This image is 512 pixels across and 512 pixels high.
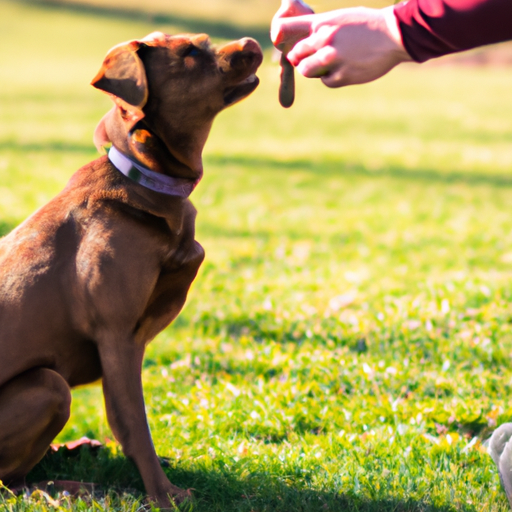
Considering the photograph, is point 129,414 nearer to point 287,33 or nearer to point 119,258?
point 119,258

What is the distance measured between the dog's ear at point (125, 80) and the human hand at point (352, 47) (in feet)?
1.95

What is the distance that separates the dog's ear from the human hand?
1.95 feet

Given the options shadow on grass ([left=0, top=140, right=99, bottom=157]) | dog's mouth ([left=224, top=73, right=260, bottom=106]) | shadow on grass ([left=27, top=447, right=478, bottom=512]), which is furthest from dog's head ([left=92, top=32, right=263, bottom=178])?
shadow on grass ([left=0, top=140, right=99, bottom=157])

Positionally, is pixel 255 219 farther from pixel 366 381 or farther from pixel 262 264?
pixel 366 381

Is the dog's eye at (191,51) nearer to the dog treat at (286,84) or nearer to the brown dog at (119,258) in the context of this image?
the brown dog at (119,258)

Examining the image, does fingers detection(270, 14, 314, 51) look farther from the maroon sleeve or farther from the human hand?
the maroon sleeve

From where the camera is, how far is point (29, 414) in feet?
8.48

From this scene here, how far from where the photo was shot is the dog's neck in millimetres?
2771

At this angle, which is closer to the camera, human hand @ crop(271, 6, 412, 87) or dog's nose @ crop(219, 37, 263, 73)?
human hand @ crop(271, 6, 412, 87)

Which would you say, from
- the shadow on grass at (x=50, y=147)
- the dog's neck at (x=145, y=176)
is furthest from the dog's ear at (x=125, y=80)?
the shadow on grass at (x=50, y=147)

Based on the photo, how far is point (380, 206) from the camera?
835cm

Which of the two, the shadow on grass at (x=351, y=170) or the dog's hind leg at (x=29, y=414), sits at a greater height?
the dog's hind leg at (x=29, y=414)

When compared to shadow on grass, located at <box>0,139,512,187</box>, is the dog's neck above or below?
above

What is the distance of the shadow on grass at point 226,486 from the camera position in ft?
8.66
